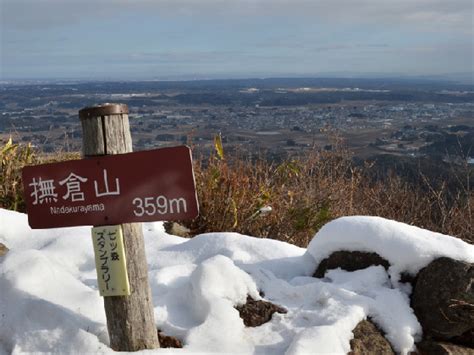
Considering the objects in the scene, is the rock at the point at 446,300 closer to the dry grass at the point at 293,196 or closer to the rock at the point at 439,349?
the rock at the point at 439,349

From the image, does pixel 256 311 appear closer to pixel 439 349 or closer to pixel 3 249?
pixel 439 349

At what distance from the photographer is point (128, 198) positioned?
2.22 metres

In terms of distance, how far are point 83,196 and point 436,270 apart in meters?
1.94

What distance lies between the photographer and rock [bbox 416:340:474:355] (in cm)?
271

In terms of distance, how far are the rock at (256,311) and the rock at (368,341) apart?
41 cm

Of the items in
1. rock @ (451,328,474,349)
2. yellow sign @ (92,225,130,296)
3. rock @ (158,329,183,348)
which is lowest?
rock @ (451,328,474,349)

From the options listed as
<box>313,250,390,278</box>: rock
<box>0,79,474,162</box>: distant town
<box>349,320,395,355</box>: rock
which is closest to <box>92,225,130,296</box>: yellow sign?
<box>349,320,395,355</box>: rock

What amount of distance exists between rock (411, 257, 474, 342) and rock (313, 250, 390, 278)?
0.29 m

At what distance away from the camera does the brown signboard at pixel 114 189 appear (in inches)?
84.6

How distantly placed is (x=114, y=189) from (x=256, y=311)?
1069 mm

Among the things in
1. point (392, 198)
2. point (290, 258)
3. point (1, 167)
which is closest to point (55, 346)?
point (290, 258)

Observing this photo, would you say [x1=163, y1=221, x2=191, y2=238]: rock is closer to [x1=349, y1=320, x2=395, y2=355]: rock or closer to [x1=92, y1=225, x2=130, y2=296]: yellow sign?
[x1=349, y1=320, x2=395, y2=355]: rock

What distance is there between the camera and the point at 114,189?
224cm

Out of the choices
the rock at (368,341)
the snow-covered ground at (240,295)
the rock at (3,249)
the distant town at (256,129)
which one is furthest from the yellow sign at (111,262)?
the distant town at (256,129)
